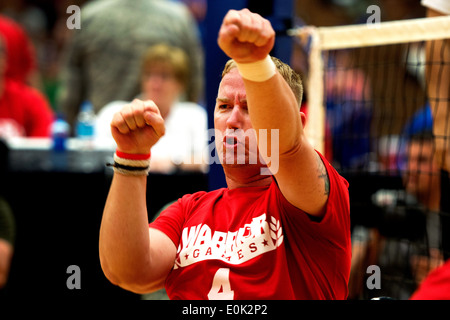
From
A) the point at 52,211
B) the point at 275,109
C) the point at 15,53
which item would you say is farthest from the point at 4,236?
the point at 15,53

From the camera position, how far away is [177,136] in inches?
137

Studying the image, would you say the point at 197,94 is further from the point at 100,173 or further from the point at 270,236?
the point at 270,236

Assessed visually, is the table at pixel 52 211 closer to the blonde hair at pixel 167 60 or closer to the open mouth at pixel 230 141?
the blonde hair at pixel 167 60

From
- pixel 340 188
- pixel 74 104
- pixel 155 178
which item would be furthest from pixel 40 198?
pixel 340 188

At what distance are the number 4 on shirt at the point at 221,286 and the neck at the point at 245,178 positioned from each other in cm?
21

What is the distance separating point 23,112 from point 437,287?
4.31 metres

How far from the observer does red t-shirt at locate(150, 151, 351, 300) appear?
1270mm

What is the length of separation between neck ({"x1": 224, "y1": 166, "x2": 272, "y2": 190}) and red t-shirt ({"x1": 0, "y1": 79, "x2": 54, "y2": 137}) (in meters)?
3.82

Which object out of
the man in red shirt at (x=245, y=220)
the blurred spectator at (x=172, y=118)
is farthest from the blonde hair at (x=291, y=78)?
the blurred spectator at (x=172, y=118)

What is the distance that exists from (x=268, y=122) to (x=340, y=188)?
257 millimetres

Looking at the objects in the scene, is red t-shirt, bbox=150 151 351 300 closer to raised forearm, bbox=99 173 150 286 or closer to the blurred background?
raised forearm, bbox=99 173 150 286

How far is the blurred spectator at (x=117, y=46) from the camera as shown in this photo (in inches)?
205

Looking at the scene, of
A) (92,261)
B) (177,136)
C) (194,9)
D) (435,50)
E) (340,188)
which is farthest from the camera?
(194,9)

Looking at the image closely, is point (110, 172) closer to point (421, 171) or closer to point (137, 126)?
point (421, 171)
